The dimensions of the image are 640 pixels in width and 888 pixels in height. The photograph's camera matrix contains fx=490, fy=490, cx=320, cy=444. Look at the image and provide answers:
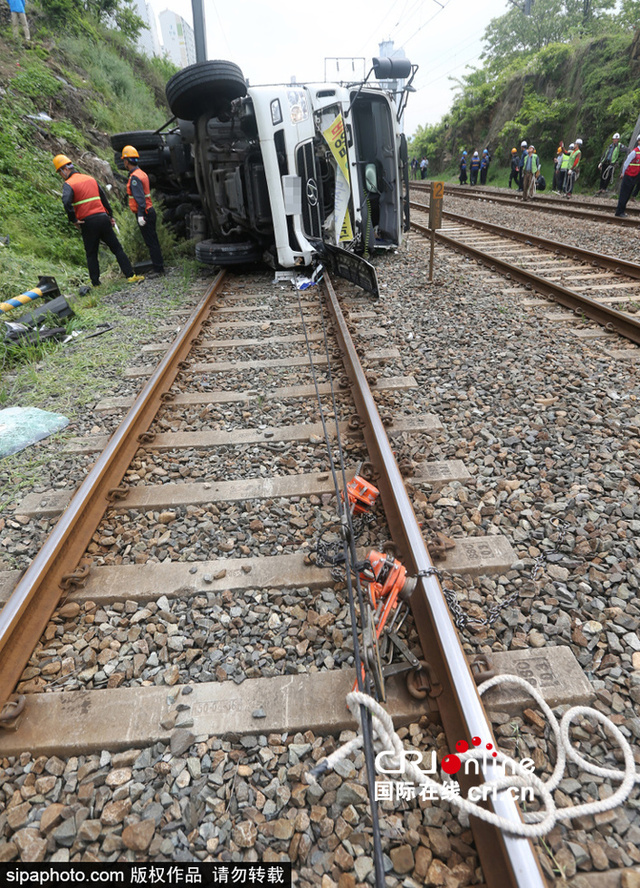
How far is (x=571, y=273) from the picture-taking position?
7.00 m

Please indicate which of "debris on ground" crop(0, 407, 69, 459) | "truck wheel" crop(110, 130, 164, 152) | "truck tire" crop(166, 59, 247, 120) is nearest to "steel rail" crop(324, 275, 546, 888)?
"debris on ground" crop(0, 407, 69, 459)

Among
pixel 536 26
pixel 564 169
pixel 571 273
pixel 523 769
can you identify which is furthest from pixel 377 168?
pixel 536 26

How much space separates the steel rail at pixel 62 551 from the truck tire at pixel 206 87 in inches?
199

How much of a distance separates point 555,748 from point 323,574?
1076 mm

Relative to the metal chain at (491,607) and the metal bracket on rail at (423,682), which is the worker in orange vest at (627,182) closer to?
the metal chain at (491,607)

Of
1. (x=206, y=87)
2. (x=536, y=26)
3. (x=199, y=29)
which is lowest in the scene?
(x=206, y=87)

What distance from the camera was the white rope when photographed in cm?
134

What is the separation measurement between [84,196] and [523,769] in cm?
854

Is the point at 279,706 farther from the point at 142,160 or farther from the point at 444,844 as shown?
the point at 142,160

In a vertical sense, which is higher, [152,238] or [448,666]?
[152,238]

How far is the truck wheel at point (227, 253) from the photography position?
777 centimetres

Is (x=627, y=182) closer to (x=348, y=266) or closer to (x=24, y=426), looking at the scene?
(x=348, y=266)

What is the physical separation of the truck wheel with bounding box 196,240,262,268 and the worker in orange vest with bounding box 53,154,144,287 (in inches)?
56.3

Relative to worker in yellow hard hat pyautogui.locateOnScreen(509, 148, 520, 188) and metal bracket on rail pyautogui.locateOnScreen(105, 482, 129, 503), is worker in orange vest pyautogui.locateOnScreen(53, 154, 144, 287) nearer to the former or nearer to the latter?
metal bracket on rail pyautogui.locateOnScreen(105, 482, 129, 503)
